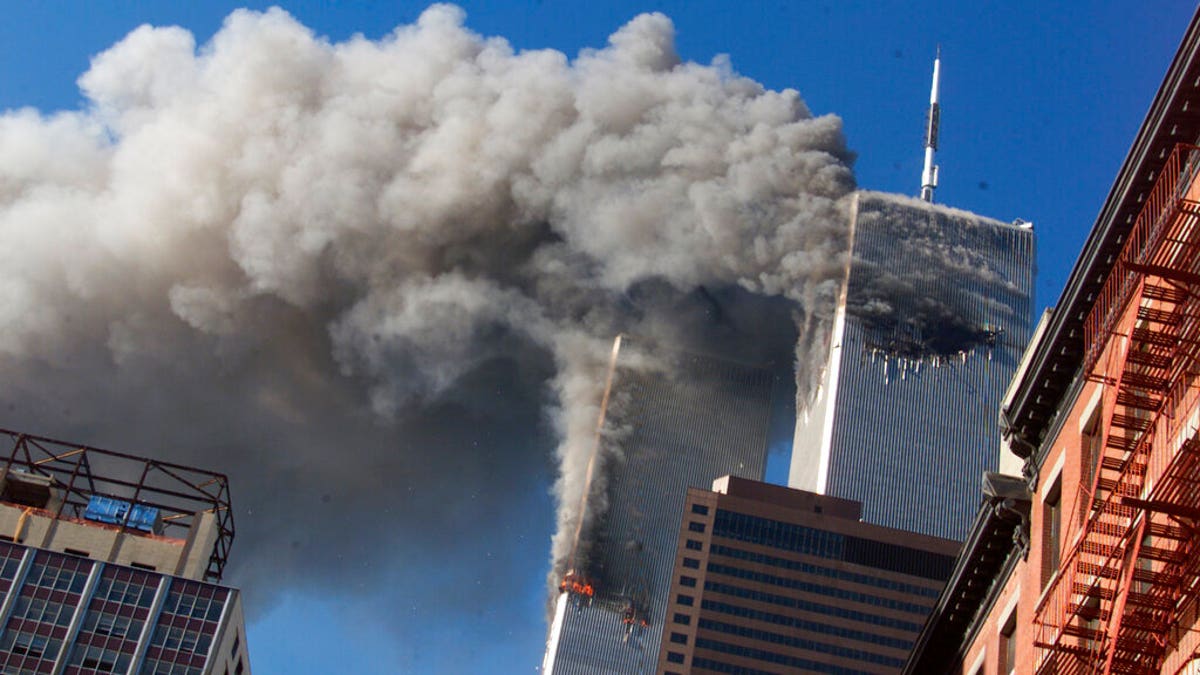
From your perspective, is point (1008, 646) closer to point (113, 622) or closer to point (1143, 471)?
point (1143, 471)

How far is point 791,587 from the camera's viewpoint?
15175 centimetres

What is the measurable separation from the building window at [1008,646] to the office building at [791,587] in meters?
108

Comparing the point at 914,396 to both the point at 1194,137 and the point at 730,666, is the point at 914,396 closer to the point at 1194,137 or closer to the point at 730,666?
the point at 730,666

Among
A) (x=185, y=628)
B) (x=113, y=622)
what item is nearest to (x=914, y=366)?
(x=185, y=628)

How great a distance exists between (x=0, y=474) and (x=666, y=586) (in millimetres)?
104057

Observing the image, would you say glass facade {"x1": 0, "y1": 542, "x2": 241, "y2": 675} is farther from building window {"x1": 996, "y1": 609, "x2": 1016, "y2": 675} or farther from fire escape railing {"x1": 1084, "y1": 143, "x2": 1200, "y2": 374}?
fire escape railing {"x1": 1084, "y1": 143, "x2": 1200, "y2": 374}

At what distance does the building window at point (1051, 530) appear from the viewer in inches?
1423

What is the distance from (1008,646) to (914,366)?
145m

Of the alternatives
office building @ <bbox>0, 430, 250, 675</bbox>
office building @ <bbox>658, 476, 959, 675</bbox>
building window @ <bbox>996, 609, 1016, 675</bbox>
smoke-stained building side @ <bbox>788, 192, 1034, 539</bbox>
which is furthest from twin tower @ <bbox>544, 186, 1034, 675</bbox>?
building window @ <bbox>996, 609, 1016, 675</bbox>

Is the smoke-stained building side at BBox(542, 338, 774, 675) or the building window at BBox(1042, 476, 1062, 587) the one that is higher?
the smoke-stained building side at BBox(542, 338, 774, 675)

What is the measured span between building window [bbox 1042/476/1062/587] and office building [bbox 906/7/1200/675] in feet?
0.12

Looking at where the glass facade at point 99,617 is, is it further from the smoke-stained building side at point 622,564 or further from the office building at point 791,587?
the smoke-stained building side at point 622,564

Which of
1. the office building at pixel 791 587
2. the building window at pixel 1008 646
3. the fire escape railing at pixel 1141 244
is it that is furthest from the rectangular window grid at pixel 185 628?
the office building at pixel 791 587

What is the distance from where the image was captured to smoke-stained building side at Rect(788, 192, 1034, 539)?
573 feet
